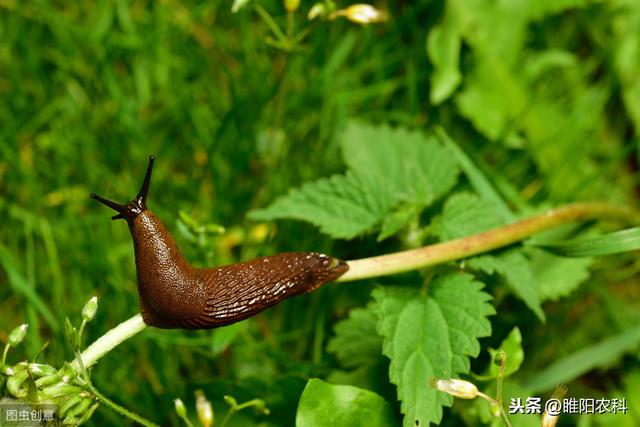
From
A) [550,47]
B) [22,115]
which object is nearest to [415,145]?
[550,47]

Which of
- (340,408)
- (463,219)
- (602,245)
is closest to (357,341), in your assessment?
(340,408)

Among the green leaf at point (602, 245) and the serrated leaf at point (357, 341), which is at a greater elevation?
the green leaf at point (602, 245)

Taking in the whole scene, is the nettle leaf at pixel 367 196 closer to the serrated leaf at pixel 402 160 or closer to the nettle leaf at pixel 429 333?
the serrated leaf at pixel 402 160

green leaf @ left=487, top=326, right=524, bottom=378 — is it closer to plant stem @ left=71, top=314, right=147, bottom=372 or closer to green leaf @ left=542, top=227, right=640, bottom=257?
green leaf @ left=542, top=227, right=640, bottom=257

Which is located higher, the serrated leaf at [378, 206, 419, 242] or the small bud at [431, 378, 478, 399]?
the serrated leaf at [378, 206, 419, 242]

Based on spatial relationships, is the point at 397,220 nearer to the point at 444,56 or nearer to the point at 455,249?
the point at 455,249

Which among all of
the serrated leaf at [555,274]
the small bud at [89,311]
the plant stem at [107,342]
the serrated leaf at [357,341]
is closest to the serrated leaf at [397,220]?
the serrated leaf at [357,341]

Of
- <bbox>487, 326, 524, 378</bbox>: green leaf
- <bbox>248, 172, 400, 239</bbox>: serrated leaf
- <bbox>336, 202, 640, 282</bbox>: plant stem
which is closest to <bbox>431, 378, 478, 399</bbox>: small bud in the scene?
<bbox>487, 326, 524, 378</bbox>: green leaf
